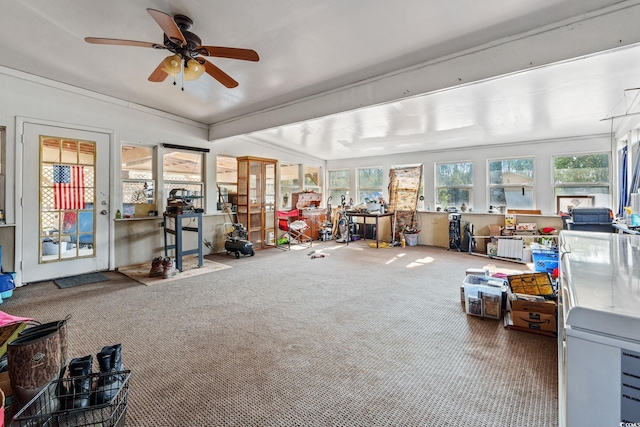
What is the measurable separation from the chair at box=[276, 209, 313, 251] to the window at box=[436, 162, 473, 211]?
3.47 meters

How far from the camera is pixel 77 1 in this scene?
244 cm

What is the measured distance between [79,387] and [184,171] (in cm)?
477

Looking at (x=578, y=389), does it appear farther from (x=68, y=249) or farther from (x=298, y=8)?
(x=68, y=249)

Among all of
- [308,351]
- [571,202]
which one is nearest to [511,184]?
[571,202]

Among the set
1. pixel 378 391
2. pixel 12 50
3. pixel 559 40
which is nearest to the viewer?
pixel 378 391

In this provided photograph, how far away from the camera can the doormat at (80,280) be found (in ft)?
12.9

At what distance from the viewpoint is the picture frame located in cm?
534

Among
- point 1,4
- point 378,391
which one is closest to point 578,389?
point 378,391

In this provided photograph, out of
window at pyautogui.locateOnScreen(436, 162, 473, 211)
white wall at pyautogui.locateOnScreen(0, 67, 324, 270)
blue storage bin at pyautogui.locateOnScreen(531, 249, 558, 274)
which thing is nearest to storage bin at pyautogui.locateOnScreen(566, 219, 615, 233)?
blue storage bin at pyautogui.locateOnScreen(531, 249, 558, 274)

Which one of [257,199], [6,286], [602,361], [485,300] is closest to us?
[602,361]

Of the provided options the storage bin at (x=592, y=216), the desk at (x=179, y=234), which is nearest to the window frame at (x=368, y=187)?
the storage bin at (x=592, y=216)

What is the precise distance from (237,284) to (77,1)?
3318mm

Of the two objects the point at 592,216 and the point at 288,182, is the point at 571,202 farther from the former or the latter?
the point at 288,182

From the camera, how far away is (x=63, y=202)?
4.29 meters
